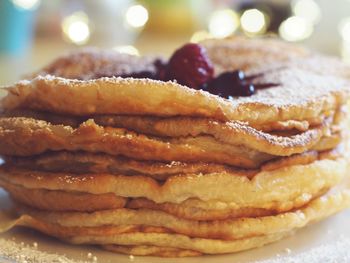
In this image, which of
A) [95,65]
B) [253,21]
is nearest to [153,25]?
[253,21]

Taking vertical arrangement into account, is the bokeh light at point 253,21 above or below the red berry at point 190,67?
above

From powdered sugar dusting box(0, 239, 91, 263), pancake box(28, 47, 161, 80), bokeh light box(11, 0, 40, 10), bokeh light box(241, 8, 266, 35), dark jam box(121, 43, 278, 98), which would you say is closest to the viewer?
powdered sugar dusting box(0, 239, 91, 263)

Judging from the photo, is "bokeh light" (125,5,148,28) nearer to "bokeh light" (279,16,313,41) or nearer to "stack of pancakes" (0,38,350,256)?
"bokeh light" (279,16,313,41)

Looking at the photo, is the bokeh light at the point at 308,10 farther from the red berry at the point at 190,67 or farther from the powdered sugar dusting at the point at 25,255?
the powdered sugar dusting at the point at 25,255

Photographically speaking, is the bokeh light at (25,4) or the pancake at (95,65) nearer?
the pancake at (95,65)

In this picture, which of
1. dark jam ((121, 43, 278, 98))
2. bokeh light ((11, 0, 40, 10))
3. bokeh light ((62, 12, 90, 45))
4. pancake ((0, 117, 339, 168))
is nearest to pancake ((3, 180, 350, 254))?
pancake ((0, 117, 339, 168))

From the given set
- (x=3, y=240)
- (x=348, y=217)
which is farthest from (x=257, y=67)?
(x=3, y=240)

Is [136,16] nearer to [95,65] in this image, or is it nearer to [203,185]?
[95,65]

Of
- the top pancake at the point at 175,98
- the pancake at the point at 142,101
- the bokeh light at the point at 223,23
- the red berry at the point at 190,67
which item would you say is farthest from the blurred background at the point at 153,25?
the pancake at the point at 142,101
